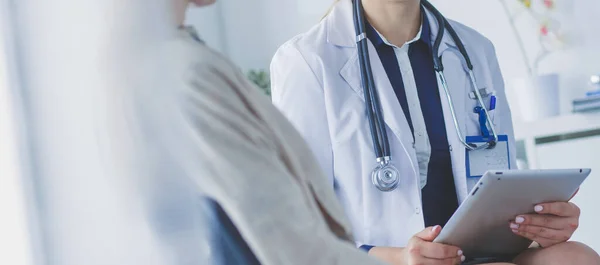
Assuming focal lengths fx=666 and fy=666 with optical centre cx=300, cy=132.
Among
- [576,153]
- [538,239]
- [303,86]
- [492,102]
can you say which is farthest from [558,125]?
[303,86]

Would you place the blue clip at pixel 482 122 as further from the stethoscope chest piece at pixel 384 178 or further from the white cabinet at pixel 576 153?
the white cabinet at pixel 576 153

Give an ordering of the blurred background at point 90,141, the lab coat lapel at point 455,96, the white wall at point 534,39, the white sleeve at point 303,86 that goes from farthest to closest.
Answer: the white wall at point 534,39 < the lab coat lapel at point 455,96 < the white sleeve at point 303,86 < the blurred background at point 90,141

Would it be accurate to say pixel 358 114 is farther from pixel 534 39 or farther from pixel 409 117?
pixel 534 39

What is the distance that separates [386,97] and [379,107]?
0.03 metres

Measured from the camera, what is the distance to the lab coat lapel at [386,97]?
0.81 meters

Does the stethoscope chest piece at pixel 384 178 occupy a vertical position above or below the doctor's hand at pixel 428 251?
above

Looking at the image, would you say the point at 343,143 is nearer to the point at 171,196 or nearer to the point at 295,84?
the point at 295,84

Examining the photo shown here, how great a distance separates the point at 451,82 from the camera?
0.95 meters

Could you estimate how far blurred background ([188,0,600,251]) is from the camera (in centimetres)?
192

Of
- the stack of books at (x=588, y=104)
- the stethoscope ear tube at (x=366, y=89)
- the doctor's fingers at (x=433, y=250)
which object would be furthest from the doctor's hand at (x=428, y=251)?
the stack of books at (x=588, y=104)

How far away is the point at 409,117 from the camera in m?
0.87

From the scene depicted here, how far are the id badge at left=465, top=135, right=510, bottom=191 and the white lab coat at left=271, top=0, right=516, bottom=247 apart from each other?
14 mm

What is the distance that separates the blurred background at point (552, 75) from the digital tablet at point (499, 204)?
45.0 inches

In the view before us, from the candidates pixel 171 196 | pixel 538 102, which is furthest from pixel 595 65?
pixel 171 196
